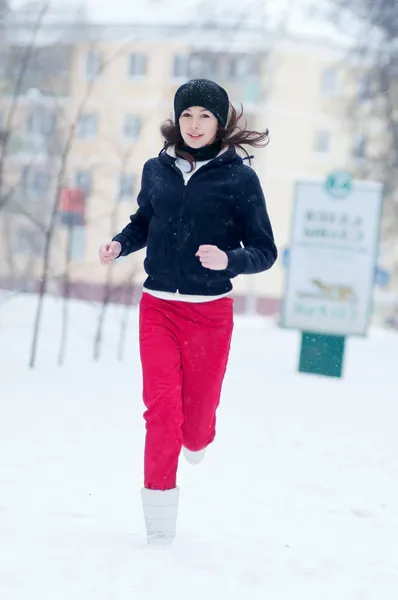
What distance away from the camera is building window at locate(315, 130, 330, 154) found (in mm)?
34406

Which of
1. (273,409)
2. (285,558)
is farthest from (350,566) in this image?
(273,409)

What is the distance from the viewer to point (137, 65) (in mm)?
34500

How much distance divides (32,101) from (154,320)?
1109 inches

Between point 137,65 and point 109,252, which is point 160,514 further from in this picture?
point 137,65

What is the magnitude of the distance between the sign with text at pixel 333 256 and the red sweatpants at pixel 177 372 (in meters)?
7.12

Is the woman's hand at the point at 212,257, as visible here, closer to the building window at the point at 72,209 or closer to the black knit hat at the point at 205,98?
the black knit hat at the point at 205,98

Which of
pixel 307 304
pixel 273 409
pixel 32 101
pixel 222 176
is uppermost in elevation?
pixel 32 101

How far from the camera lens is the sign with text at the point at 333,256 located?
10406mm

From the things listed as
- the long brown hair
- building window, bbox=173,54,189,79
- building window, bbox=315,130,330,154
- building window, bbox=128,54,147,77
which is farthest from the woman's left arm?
building window, bbox=128,54,147,77

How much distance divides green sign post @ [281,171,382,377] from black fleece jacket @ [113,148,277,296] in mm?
7163

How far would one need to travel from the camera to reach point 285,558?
3340 mm

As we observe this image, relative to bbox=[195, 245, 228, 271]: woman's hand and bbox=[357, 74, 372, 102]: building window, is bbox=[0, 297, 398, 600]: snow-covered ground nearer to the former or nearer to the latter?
bbox=[195, 245, 228, 271]: woman's hand

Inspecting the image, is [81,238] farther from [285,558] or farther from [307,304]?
[285,558]

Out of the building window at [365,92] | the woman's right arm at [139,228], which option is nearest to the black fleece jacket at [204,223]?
the woman's right arm at [139,228]
